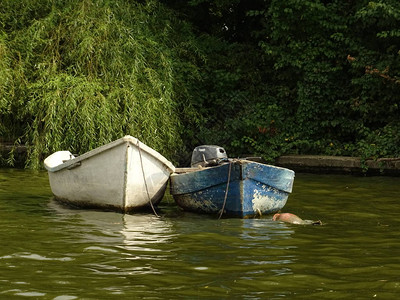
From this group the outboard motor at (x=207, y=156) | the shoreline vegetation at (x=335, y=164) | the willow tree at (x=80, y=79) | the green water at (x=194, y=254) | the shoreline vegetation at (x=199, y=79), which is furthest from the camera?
the shoreline vegetation at (x=335, y=164)

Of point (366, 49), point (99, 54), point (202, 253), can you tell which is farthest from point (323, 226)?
point (366, 49)

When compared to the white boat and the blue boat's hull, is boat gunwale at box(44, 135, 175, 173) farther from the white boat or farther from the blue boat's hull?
the blue boat's hull

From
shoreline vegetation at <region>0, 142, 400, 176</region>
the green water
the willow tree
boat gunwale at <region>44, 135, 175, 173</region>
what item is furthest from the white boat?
shoreline vegetation at <region>0, 142, 400, 176</region>

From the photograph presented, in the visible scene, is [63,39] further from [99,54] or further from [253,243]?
[253,243]

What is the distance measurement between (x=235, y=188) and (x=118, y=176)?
1.68 m

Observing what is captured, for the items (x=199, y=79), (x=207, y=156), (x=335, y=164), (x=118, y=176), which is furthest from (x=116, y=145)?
(x=199, y=79)

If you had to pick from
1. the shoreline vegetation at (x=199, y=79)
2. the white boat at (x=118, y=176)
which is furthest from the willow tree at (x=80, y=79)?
the white boat at (x=118, y=176)

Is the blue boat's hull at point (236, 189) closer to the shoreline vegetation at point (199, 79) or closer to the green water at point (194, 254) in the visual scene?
the green water at point (194, 254)

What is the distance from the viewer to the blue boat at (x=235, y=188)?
998 cm

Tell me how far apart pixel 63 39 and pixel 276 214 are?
8.29 metres

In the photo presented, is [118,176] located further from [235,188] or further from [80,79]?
[80,79]

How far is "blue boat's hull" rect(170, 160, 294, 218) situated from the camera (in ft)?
32.8

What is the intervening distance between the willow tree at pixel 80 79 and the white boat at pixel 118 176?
385cm

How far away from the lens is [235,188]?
10.0 meters
